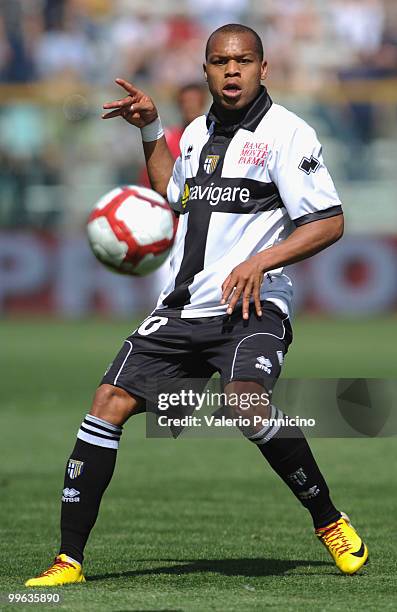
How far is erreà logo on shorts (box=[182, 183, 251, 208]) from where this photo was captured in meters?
5.18

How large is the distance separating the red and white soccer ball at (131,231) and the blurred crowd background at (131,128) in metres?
11.9

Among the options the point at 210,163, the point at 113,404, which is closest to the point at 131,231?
the point at 210,163

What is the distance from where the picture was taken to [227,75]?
204 inches

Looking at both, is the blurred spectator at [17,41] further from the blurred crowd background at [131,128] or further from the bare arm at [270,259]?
the bare arm at [270,259]

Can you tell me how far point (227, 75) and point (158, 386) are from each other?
129 centimetres

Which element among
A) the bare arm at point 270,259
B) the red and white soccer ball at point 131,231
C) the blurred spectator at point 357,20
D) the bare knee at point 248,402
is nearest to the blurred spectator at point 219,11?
the blurred spectator at point 357,20

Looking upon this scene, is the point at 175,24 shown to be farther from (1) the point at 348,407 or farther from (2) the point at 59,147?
(1) the point at 348,407

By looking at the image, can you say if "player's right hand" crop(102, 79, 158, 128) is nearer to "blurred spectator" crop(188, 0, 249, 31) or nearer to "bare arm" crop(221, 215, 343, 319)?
"bare arm" crop(221, 215, 343, 319)

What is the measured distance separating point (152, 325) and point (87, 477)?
2.20 feet

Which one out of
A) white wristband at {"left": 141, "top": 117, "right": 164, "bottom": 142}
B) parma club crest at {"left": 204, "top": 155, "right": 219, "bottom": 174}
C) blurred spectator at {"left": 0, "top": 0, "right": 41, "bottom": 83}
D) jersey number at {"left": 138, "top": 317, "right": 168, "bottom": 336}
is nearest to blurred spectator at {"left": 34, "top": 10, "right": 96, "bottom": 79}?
blurred spectator at {"left": 0, "top": 0, "right": 41, "bottom": 83}

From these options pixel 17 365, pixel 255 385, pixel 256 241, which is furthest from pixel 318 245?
pixel 17 365

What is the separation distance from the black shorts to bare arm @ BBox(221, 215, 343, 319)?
128 mm

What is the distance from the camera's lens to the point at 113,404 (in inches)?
201

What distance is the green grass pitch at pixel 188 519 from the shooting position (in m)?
→ 4.87
